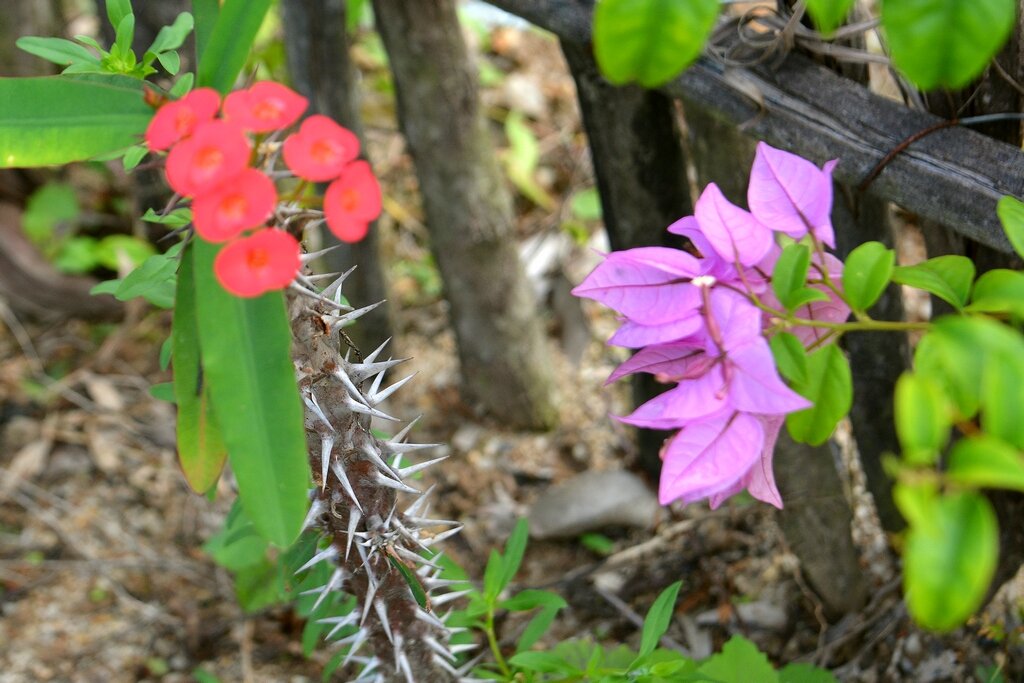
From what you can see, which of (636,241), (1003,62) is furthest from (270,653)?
(1003,62)

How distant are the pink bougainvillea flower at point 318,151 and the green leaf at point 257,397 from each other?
0.09 m

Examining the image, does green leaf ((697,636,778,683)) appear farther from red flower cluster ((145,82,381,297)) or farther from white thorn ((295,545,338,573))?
red flower cluster ((145,82,381,297))

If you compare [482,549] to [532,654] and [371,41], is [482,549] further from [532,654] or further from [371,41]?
[371,41]

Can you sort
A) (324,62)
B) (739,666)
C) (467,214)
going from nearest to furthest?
(739,666), (324,62), (467,214)

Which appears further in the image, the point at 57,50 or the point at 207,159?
the point at 57,50

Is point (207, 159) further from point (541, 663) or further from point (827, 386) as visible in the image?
point (541, 663)

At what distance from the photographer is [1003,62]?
106 centimetres

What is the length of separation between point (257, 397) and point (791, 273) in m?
0.43

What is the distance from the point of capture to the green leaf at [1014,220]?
744 millimetres

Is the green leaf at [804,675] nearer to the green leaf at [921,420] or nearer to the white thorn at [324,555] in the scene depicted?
the white thorn at [324,555]

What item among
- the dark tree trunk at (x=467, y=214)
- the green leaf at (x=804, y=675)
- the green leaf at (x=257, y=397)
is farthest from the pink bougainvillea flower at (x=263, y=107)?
the dark tree trunk at (x=467, y=214)

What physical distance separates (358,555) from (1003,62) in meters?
0.95

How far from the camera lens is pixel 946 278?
790mm

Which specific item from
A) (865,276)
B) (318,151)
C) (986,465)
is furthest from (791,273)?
(318,151)
